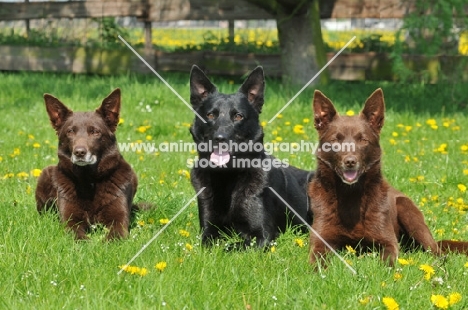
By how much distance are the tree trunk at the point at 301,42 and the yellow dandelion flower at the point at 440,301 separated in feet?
27.2

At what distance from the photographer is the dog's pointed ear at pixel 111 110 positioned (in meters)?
5.63

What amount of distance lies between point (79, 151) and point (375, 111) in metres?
2.22

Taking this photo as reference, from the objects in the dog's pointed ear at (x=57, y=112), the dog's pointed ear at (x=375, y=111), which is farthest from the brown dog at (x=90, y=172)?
the dog's pointed ear at (x=375, y=111)

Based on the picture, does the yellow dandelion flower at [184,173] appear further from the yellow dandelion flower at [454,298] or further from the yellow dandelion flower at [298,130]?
the yellow dandelion flower at [454,298]

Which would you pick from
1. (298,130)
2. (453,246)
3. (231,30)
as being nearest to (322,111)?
(453,246)

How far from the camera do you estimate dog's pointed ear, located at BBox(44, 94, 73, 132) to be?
559 cm

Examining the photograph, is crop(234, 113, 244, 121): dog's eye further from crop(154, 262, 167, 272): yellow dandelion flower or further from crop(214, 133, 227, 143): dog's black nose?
crop(154, 262, 167, 272): yellow dandelion flower

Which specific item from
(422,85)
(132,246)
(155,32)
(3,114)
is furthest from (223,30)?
(132,246)

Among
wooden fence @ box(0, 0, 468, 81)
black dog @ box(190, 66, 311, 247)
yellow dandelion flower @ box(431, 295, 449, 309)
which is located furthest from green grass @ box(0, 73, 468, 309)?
wooden fence @ box(0, 0, 468, 81)

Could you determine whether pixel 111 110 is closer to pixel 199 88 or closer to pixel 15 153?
pixel 199 88

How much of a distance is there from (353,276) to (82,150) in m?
2.37

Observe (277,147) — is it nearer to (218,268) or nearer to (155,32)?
(218,268)

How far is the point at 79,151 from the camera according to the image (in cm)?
527

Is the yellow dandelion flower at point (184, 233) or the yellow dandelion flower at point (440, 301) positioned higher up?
the yellow dandelion flower at point (440, 301)
